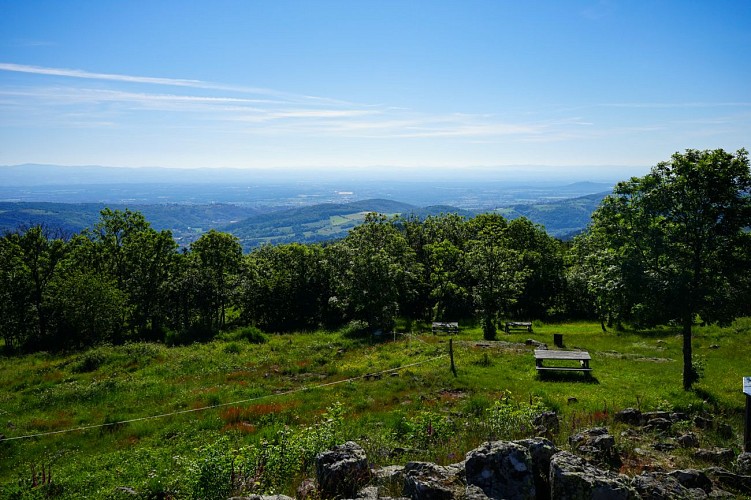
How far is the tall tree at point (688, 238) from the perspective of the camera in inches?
708

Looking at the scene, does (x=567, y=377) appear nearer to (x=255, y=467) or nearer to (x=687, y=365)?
(x=687, y=365)

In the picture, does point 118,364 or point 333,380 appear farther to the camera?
point 118,364

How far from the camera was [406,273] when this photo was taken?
42031mm

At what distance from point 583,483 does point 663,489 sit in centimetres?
164

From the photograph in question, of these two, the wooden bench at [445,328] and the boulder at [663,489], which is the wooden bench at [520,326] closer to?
the wooden bench at [445,328]

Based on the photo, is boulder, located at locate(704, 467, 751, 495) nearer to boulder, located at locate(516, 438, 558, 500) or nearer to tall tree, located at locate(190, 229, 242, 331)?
boulder, located at locate(516, 438, 558, 500)

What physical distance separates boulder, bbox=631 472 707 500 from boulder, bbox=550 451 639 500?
0.85ft

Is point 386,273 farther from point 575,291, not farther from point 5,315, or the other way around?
point 5,315

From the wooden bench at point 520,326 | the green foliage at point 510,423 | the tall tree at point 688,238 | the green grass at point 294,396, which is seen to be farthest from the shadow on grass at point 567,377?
the wooden bench at point 520,326

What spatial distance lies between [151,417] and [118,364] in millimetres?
13541

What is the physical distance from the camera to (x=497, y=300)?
118ft

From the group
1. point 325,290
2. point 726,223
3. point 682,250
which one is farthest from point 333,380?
point 325,290

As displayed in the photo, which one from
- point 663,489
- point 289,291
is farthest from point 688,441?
point 289,291

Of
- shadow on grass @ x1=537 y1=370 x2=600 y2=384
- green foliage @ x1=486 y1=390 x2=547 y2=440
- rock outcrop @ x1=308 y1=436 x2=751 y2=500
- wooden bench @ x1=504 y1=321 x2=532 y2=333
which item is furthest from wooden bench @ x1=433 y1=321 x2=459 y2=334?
rock outcrop @ x1=308 y1=436 x2=751 y2=500
